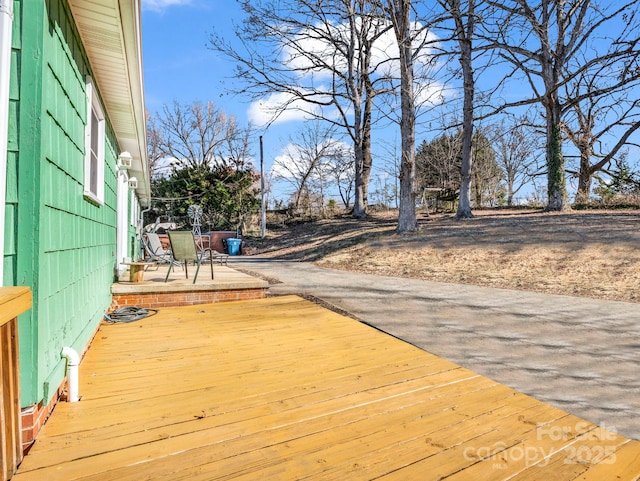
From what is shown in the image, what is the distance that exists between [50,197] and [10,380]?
98 centimetres

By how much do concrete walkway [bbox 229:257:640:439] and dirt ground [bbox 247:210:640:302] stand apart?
3.75ft

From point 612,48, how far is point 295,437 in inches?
552

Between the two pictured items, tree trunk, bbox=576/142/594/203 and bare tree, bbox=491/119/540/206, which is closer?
tree trunk, bbox=576/142/594/203

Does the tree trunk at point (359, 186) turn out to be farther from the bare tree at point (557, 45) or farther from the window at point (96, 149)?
the window at point (96, 149)

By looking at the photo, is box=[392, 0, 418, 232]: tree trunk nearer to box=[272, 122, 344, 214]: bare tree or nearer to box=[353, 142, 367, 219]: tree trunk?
box=[353, 142, 367, 219]: tree trunk

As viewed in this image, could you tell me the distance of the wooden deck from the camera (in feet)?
4.92

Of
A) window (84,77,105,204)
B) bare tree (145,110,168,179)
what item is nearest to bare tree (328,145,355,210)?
bare tree (145,110,168,179)

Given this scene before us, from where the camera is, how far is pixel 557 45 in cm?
1205

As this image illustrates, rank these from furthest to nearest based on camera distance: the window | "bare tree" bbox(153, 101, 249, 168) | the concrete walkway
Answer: "bare tree" bbox(153, 101, 249, 168), the window, the concrete walkway

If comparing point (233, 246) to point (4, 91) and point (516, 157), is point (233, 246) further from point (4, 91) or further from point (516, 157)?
point (516, 157)

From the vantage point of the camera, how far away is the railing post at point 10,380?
125 centimetres

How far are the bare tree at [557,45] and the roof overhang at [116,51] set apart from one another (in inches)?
400

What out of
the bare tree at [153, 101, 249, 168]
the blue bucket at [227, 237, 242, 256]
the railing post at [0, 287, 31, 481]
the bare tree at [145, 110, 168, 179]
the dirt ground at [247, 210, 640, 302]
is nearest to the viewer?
the railing post at [0, 287, 31, 481]

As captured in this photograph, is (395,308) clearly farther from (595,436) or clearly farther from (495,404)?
(595,436)
